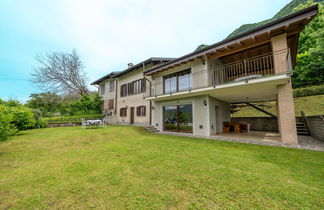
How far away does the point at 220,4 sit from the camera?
521 inches

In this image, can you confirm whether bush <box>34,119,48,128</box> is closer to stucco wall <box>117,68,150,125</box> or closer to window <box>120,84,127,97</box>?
stucco wall <box>117,68,150,125</box>

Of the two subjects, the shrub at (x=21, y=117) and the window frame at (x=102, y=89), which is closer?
the shrub at (x=21, y=117)

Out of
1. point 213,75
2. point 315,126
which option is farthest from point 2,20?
point 315,126

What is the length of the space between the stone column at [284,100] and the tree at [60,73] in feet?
79.8

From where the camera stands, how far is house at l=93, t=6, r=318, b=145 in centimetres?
578

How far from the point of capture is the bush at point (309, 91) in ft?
46.3

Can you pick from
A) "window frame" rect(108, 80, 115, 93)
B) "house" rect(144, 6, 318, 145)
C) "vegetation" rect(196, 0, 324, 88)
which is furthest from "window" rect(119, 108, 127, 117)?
"vegetation" rect(196, 0, 324, 88)

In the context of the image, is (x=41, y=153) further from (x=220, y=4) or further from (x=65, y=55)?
(x=65, y=55)

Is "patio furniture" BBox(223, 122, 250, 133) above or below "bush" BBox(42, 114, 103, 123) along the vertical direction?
below

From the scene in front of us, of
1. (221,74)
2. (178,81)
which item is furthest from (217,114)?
(178,81)

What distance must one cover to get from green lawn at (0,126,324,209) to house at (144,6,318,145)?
10.6 feet

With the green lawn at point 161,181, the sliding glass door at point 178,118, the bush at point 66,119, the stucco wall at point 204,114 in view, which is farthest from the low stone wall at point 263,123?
the bush at point 66,119

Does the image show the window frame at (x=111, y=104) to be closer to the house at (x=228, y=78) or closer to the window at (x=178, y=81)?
the house at (x=228, y=78)

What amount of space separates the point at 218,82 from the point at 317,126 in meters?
6.03
